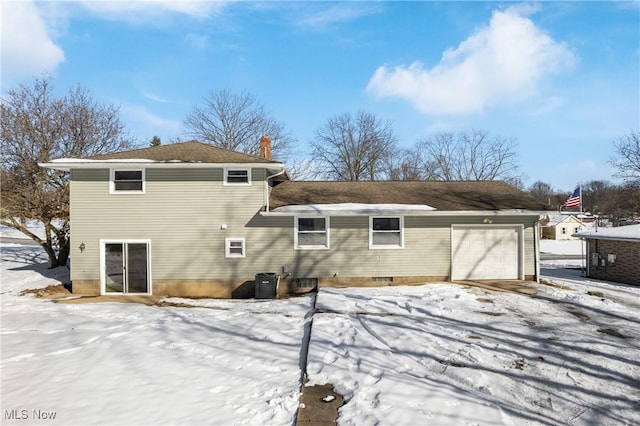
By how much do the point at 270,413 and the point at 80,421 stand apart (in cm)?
241

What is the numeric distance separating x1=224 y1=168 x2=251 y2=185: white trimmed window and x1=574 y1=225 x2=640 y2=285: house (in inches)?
590

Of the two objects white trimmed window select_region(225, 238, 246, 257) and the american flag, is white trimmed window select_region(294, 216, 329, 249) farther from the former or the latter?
the american flag

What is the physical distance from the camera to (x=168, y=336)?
821 centimetres

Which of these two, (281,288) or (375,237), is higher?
(375,237)

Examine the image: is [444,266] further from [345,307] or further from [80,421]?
[80,421]

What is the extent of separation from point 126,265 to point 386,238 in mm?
9060

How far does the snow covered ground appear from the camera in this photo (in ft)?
16.9

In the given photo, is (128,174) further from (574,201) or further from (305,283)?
(574,201)

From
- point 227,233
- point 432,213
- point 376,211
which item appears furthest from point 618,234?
point 227,233

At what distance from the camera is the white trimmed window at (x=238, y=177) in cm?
1313

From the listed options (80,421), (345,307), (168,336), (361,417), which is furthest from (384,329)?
(80,421)

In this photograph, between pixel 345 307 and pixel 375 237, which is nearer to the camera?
pixel 345 307

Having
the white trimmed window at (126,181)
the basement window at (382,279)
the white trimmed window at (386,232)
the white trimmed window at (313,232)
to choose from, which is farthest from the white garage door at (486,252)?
the white trimmed window at (126,181)

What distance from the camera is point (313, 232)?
43.6 ft
